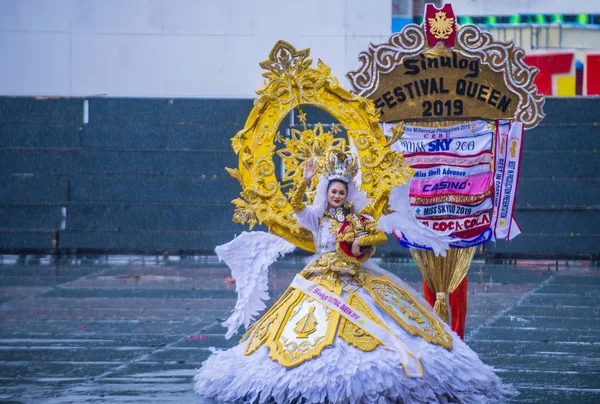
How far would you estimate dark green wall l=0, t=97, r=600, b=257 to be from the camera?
1488cm

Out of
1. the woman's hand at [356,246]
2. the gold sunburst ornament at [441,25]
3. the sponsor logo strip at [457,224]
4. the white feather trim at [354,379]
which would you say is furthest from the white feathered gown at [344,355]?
the gold sunburst ornament at [441,25]

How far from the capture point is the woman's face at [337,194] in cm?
658

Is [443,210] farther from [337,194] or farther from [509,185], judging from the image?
[337,194]

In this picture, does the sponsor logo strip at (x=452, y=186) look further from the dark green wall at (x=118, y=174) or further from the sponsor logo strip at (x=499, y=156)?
the dark green wall at (x=118, y=174)

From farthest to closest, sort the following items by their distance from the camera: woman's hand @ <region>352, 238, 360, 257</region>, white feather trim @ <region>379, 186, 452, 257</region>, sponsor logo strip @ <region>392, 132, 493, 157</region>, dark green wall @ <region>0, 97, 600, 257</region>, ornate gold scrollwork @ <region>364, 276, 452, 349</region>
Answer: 1. dark green wall @ <region>0, 97, 600, 257</region>
2. sponsor logo strip @ <region>392, 132, 493, 157</region>
3. white feather trim @ <region>379, 186, 452, 257</region>
4. woman's hand @ <region>352, 238, 360, 257</region>
5. ornate gold scrollwork @ <region>364, 276, 452, 349</region>

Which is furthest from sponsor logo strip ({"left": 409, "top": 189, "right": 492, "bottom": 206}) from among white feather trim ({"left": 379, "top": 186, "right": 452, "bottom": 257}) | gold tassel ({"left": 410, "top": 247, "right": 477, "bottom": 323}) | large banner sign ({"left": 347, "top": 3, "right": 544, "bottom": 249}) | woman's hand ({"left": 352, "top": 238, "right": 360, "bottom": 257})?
woman's hand ({"left": 352, "top": 238, "right": 360, "bottom": 257})

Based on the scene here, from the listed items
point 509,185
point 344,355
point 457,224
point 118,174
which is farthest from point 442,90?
point 118,174

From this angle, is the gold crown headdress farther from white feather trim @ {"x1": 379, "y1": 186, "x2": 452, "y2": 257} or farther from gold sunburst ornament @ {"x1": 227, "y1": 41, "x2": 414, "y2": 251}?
white feather trim @ {"x1": 379, "y1": 186, "x2": 452, "y2": 257}

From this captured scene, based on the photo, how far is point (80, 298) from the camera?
37.0 feet

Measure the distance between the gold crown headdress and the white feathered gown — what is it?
0.96 feet

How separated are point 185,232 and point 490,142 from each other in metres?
7.58

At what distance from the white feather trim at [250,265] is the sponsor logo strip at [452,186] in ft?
4.73

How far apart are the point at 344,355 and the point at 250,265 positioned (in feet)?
3.93

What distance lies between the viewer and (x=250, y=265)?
275 inches
